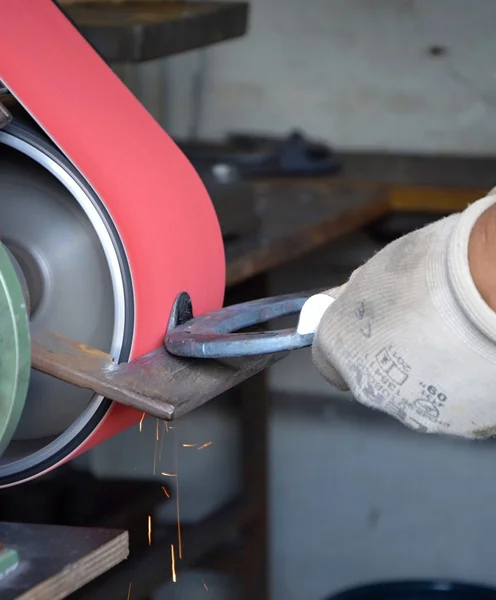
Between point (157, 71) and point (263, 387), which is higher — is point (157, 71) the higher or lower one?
the lower one

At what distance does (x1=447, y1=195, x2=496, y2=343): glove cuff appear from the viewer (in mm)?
816

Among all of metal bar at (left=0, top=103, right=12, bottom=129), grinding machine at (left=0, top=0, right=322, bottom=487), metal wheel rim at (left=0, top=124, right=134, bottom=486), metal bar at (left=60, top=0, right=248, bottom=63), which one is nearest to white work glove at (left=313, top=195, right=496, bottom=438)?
grinding machine at (left=0, top=0, right=322, bottom=487)

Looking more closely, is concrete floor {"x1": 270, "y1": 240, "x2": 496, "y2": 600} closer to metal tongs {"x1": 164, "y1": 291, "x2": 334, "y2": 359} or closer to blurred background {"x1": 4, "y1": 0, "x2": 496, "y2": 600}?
blurred background {"x1": 4, "y1": 0, "x2": 496, "y2": 600}

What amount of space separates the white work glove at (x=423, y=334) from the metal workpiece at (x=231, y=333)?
10 centimetres

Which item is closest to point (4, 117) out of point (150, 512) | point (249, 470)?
point (150, 512)

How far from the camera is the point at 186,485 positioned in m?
1.42

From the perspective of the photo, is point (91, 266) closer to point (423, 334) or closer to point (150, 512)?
point (150, 512)

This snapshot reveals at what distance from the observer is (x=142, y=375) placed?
1149mm

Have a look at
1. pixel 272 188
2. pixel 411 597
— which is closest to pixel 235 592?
pixel 411 597

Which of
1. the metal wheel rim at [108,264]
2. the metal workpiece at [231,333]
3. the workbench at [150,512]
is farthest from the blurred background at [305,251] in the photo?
the metal workpiece at [231,333]

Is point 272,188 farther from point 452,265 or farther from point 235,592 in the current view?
point 452,265

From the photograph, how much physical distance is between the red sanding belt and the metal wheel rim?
11mm

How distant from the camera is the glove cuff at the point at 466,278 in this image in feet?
2.68

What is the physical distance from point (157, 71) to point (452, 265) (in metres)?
3.38
